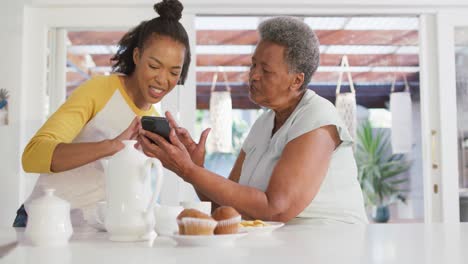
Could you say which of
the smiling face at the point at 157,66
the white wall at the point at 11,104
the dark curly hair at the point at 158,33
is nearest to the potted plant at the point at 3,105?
the white wall at the point at 11,104

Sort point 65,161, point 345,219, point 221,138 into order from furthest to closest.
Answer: point 221,138
point 345,219
point 65,161

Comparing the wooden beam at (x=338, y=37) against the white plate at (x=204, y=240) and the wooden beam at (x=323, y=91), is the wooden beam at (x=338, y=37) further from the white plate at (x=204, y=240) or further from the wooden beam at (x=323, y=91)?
the white plate at (x=204, y=240)

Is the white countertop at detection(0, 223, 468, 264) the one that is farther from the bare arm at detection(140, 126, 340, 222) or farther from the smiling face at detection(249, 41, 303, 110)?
the smiling face at detection(249, 41, 303, 110)

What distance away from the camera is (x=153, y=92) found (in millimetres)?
1895

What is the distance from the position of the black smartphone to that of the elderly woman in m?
0.02

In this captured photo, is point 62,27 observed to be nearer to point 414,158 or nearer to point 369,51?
point 369,51

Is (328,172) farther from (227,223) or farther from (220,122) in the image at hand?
(220,122)

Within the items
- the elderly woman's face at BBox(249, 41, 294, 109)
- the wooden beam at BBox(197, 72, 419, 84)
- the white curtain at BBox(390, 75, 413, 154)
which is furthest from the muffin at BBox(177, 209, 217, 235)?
the wooden beam at BBox(197, 72, 419, 84)

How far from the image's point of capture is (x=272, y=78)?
6.07 ft

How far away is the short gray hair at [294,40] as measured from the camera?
181cm

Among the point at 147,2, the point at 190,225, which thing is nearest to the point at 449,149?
the point at 147,2

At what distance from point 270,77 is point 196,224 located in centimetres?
88

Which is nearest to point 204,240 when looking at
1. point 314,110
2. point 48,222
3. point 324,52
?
point 48,222

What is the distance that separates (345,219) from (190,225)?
0.69m
